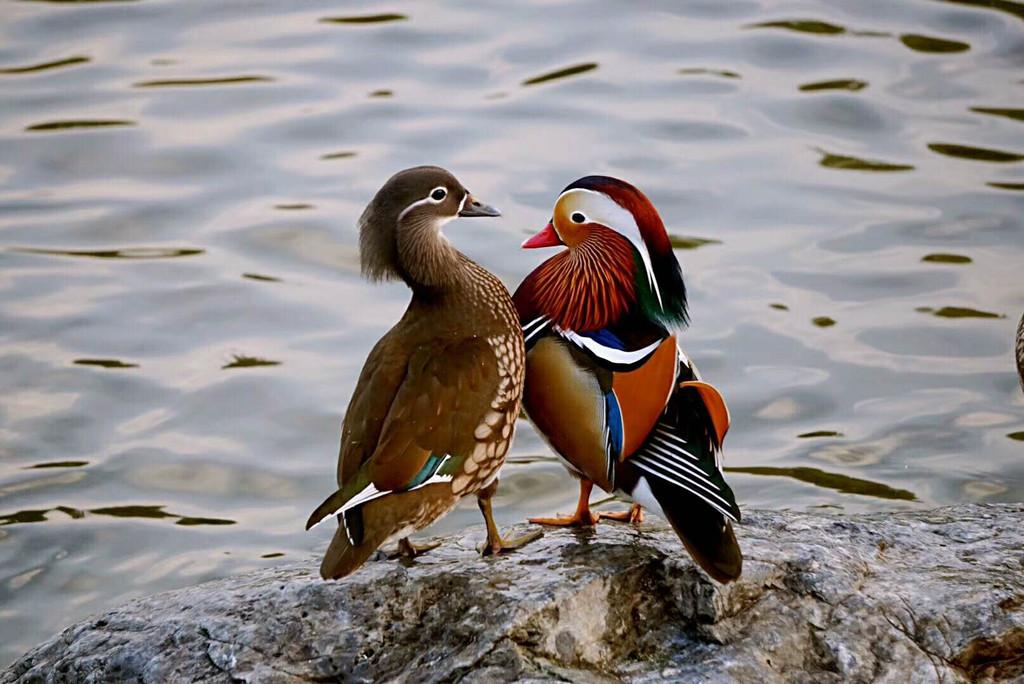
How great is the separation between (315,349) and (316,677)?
165 inches

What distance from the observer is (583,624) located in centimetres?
371

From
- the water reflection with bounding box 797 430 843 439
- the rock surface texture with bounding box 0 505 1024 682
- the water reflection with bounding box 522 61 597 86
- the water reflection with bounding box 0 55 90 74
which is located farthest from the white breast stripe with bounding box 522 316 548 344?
the water reflection with bounding box 0 55 90 74

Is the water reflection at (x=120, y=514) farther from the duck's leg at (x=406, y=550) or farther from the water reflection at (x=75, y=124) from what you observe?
the water reflection at (x=75, y=124)

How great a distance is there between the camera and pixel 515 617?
3643 millimetres

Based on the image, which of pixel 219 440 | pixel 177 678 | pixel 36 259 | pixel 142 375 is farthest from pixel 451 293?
pixel 36 259

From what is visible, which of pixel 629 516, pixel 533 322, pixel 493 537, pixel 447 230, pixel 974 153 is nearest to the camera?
pixel 493 537

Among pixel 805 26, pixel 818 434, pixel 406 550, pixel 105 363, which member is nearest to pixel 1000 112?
pixel 805 26

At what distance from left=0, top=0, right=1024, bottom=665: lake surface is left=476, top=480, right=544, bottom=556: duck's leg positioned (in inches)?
91.8

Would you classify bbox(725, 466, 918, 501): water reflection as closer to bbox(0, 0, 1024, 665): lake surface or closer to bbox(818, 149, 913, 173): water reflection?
bbox(0, 0, 1024, 665): lake surface

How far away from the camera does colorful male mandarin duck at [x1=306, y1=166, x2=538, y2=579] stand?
3781 mm

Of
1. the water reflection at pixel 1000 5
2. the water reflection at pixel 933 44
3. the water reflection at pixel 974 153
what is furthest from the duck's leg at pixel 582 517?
the water reflection at pixel 1000 5

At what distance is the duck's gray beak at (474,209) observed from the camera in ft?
14.1

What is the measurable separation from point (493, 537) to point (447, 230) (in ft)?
15.7

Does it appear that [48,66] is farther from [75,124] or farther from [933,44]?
[933,44]
